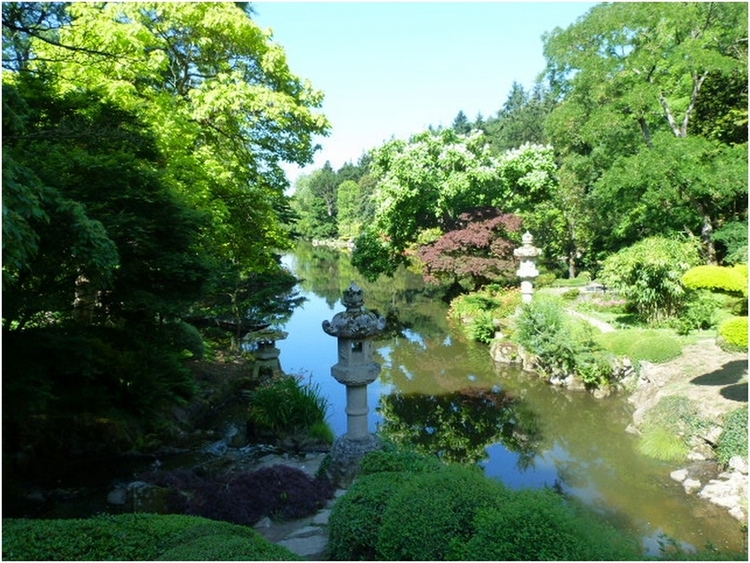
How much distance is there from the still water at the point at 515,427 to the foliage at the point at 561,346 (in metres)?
0.45

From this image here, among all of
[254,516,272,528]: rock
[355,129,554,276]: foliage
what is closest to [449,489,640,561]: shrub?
[254,516,272,528]: rock

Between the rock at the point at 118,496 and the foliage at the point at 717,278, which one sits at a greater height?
the foliage at the point at 717,278

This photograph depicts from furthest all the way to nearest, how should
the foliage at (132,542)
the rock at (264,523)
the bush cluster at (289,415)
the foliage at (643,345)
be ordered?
the foliage at (643,345) < the bush cluster at (289,415) < the rock at (264,523) < the foliage at (132,542)

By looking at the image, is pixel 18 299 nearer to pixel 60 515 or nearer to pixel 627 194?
pixel 60 515

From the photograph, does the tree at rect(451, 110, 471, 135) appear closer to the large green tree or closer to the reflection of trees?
the large green tree

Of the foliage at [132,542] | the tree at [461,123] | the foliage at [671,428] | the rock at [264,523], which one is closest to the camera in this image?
the foliage at [132,542]

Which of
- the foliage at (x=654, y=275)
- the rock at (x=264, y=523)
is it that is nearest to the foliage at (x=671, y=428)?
the foliage at (x=654, y=275)

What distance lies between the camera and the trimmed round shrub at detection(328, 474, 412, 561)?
4.18 m

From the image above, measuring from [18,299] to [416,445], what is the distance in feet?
20.9

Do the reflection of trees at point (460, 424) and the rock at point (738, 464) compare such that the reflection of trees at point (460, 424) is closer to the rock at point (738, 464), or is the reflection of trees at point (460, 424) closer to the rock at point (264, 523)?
the rock at point (738, 464)

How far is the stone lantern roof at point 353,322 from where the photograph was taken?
6633 mm

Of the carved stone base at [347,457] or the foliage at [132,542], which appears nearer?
the foliage at [132,542]

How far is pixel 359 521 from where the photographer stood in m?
4.21

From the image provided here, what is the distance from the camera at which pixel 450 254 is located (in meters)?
18.3
